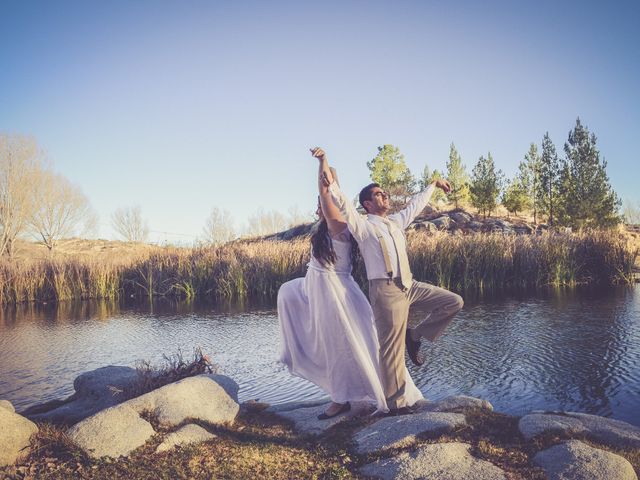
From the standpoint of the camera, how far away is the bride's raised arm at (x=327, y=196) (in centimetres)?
381

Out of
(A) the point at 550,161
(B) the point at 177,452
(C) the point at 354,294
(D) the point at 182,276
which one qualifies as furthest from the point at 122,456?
(A) the point at 550,161

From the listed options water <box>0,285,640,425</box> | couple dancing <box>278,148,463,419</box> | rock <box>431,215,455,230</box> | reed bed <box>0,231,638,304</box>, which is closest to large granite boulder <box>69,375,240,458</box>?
couple dancing <box>278,148,463,419</box>

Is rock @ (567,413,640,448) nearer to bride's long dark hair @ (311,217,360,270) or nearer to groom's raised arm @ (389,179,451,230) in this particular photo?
groom's raised arm @ (389,179,451,230)

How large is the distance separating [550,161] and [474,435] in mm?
40364

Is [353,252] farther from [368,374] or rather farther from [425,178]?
[425,178]

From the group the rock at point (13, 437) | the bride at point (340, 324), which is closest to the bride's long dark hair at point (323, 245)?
the bride at point (340, 324)

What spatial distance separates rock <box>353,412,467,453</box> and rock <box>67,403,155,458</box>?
5.14 ft

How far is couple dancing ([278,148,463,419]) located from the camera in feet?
13.3

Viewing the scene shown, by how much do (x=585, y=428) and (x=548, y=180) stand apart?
39.3 metres

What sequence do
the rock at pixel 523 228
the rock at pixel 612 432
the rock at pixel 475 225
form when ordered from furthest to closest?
the rock at pixel 523 228, the rock at pixel 475 225, the rock at pixel 612 432

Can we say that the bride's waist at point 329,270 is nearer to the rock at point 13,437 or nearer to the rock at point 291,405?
the rock at point 291,405

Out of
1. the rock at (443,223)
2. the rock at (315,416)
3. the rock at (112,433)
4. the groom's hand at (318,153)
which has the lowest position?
the rock at (315,416)

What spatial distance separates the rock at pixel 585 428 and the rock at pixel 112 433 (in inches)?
107

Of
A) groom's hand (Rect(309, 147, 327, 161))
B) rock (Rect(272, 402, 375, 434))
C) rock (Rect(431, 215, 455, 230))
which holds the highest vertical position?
rock (Rect(431, 215, 455, 230))
